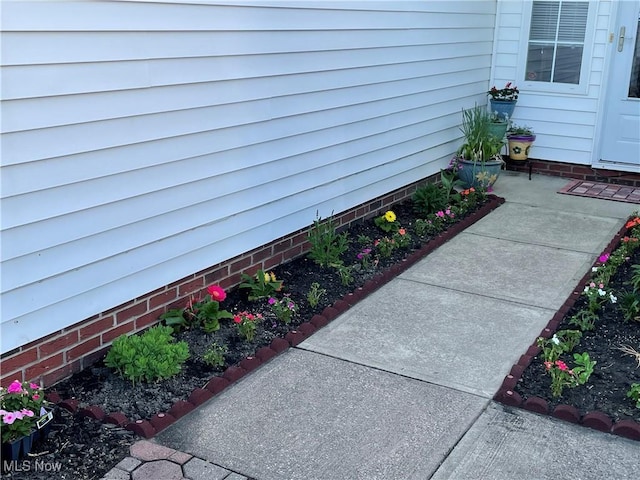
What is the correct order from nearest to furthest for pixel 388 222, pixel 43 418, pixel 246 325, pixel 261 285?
pixel 43 418 < pixel 246 325 < pixel 261 285 < pixel 388 222

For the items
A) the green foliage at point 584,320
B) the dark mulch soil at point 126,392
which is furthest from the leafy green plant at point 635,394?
the dark mulch soil at point 126,392

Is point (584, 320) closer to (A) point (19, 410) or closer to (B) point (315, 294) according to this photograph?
(B) point (315, 294)

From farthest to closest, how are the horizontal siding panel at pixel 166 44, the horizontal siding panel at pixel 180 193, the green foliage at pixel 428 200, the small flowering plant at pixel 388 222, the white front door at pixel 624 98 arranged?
the white front door at pixel 624 98, the green foliage at pixel 428 200, the small flowering plant at pixel 388 222, the horizontal siding panel at pixel 180 193, the horizontal siding panel at pixel 166 44

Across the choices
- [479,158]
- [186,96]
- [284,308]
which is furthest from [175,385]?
[479,158]

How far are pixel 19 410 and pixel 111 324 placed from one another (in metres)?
0.87

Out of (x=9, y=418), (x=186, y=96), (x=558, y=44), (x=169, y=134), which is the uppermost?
(x=558, y=44)

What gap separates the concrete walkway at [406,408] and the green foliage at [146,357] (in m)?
0.27

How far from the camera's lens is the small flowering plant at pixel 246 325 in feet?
12.5

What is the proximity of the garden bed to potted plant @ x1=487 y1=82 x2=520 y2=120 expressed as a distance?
324cm

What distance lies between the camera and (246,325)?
381cm

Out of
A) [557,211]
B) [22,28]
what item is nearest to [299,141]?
[22,28]

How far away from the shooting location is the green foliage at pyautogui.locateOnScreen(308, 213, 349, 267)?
4.85 meters

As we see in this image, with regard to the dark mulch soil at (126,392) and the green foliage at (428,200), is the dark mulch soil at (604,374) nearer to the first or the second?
the dark mulch soil at (126,392)

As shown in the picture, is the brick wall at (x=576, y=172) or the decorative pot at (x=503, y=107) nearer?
the brick wall at (x=576, y=172)
